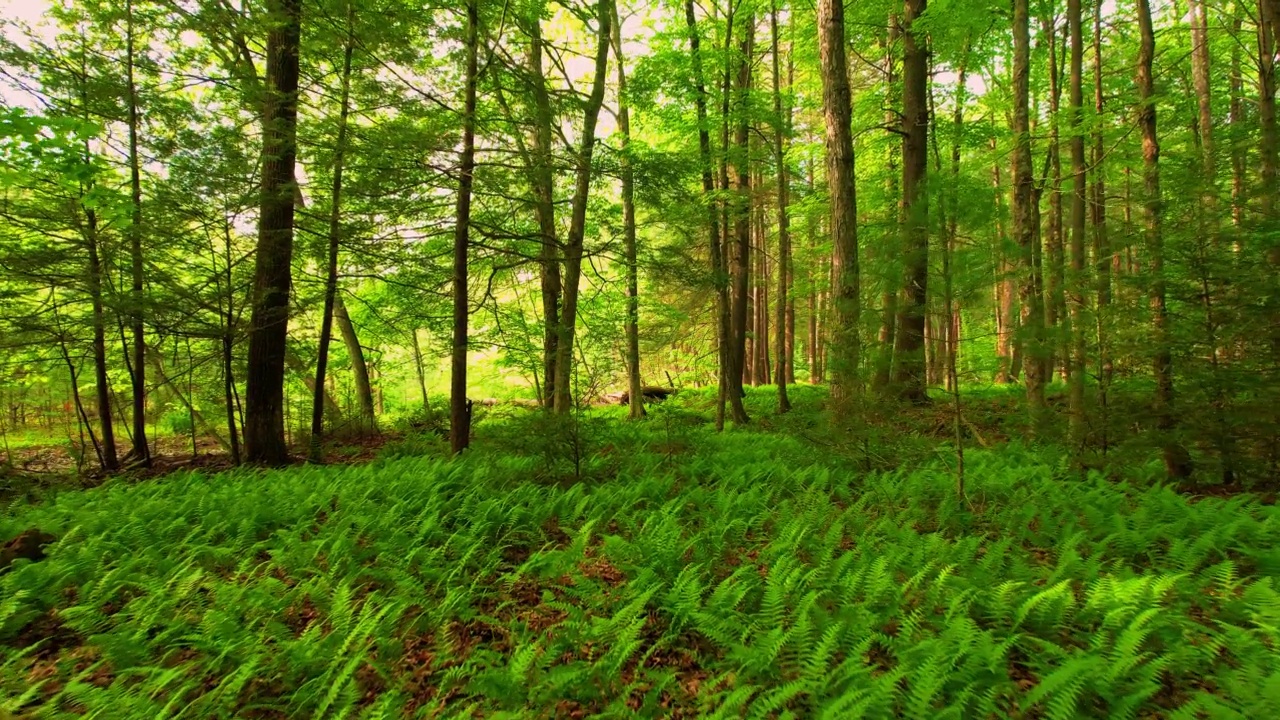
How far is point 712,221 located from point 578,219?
2531 millimetres

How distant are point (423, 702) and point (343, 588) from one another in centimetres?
108

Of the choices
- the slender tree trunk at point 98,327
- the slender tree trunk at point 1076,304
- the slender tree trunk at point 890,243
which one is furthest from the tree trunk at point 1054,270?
the slender tree trunk at point 98,327

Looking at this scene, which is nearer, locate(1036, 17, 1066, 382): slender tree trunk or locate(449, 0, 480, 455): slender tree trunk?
locate(1036, 17, 1066, 382): slender tree trunk

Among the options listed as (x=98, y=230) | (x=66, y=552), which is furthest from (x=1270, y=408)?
(x=98, y=230)

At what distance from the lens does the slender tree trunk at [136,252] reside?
23.4 feet

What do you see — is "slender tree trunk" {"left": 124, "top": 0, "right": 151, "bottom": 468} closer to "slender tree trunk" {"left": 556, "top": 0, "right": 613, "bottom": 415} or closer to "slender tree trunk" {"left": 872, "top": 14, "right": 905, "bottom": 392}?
"slender tree trunk" {"left": 556, "top": 0, "right": 613, "bottom": 415}

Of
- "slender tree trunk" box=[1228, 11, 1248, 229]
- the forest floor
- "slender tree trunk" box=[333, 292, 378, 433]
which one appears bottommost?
the forest floor

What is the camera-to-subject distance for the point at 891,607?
10.2ft

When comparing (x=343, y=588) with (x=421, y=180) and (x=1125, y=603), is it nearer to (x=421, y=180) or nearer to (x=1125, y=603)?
(x=1125, y=603)

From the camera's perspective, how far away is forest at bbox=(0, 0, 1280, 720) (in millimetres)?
2758

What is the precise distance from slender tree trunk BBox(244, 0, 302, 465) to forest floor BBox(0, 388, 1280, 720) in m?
2.23

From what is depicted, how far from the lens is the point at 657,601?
3.56 m

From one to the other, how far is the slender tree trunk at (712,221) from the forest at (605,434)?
132 mm

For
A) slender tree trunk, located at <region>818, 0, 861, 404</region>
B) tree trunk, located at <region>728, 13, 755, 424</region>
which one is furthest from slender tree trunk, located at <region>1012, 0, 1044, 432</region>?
tree trunk, located at <region>728, 13, 755, 424</region>
